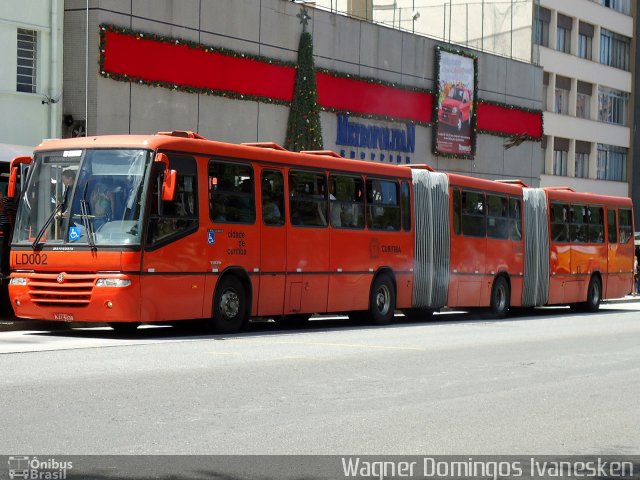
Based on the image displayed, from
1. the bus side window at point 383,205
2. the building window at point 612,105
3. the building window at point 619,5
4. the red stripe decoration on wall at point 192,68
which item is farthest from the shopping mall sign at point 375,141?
the building window at point 619,5

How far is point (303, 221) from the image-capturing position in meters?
22.5

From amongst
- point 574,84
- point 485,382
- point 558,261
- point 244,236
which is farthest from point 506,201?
point 574,84

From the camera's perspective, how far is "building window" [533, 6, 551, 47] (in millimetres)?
58344

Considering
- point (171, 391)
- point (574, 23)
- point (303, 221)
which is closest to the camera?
point (171, 391)

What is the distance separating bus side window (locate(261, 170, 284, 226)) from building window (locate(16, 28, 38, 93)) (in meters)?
10.9

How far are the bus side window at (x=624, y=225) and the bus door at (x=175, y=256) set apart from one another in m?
19.5

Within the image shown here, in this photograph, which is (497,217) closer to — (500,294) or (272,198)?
(500,294)

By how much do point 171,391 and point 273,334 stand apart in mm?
8766

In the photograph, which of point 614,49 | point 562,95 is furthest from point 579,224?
point 614,49

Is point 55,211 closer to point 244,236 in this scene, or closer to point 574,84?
point 244,236

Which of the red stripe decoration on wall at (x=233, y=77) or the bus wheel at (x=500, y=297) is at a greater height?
the red stripe decoration on wall at (x=233, y=77)

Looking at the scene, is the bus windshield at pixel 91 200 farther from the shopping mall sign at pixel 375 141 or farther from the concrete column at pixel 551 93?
the concrete column at pixel 551 93

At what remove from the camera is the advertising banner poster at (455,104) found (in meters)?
45.8

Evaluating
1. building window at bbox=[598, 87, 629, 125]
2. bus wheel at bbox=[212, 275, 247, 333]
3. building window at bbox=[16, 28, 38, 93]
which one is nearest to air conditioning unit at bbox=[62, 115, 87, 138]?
building window at bbox=[16, 28, 38, 93]
